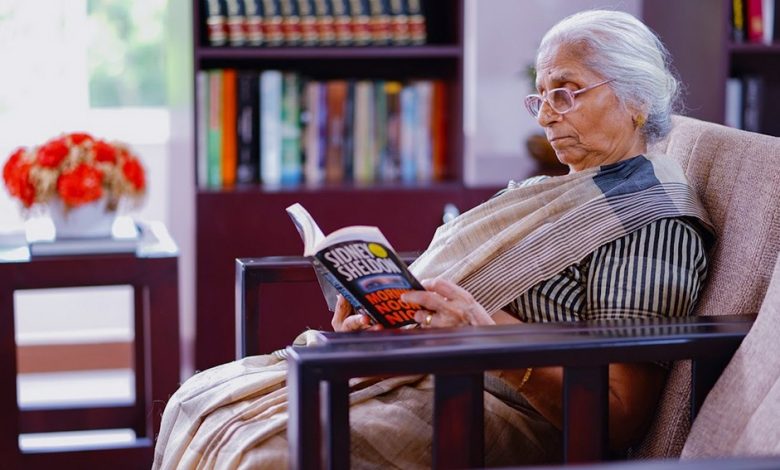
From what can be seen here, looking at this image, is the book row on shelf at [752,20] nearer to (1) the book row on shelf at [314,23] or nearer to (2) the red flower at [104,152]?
(1) the book row on shelf at [314,23]

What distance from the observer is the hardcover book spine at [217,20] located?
3.19 m

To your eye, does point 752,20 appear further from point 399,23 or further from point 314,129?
point 314,129

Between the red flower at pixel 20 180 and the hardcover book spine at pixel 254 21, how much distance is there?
745 millimetres

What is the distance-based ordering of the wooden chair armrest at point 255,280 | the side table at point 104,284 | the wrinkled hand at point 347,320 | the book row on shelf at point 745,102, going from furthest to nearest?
the book row on shelf at point 745,102, the side table at point 104,284, the wooden chair armrest at point 255,280, the wrinkled hand at point 347,320

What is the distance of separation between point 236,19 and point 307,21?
20 centimetres

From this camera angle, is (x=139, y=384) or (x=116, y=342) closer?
(x=139, y=384)

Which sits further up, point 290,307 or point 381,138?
point 381,138

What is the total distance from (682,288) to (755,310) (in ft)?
0.38

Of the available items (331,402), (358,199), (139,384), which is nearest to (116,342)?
(139,384)

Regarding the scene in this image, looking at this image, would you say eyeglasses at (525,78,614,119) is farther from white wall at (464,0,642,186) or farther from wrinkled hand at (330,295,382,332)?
white wall at (464,0,642,186)

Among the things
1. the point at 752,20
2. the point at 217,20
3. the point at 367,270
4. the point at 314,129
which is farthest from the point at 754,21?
the point at 367,270

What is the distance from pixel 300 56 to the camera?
3.26 meters

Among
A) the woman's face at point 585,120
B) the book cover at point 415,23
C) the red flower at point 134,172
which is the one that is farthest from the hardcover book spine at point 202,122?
the woman's face at point 585,120

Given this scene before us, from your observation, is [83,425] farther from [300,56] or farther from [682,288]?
[682,288]
